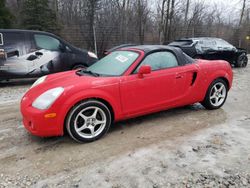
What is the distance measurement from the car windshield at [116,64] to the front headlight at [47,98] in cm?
87

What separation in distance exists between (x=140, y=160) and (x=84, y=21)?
42.2 feet

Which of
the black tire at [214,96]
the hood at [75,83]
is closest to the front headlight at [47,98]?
the hood at [75,83]

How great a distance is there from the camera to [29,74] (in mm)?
7797

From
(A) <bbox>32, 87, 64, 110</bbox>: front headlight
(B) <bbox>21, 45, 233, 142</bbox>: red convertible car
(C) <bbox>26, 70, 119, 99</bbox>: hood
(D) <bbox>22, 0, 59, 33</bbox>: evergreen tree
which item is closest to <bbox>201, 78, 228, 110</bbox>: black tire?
(B) <bbox>21, 45, 233, 142</bbox>: red convertible car

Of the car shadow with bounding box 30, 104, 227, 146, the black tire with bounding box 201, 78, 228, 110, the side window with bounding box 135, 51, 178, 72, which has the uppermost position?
the side window with bounding box 135, 51, 178, 72

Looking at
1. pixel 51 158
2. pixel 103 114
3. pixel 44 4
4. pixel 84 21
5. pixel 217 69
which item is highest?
pixel 44 4

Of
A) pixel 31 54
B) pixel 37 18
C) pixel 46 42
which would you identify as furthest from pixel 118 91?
pixel 37 18

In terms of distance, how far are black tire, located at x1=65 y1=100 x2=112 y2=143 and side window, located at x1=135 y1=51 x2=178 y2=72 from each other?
1025 millimetres

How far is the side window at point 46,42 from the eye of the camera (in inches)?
308

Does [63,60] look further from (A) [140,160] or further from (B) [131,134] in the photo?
(A) [140,160]

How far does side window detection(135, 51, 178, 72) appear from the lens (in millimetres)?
4227

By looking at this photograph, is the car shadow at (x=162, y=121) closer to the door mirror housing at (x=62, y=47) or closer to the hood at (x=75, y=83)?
the hood at (x=75, y=83)

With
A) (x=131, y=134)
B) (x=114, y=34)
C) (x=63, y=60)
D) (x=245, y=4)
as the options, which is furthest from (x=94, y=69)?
(x=245, y=4)

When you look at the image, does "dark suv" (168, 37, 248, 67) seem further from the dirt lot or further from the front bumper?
the front bumper
